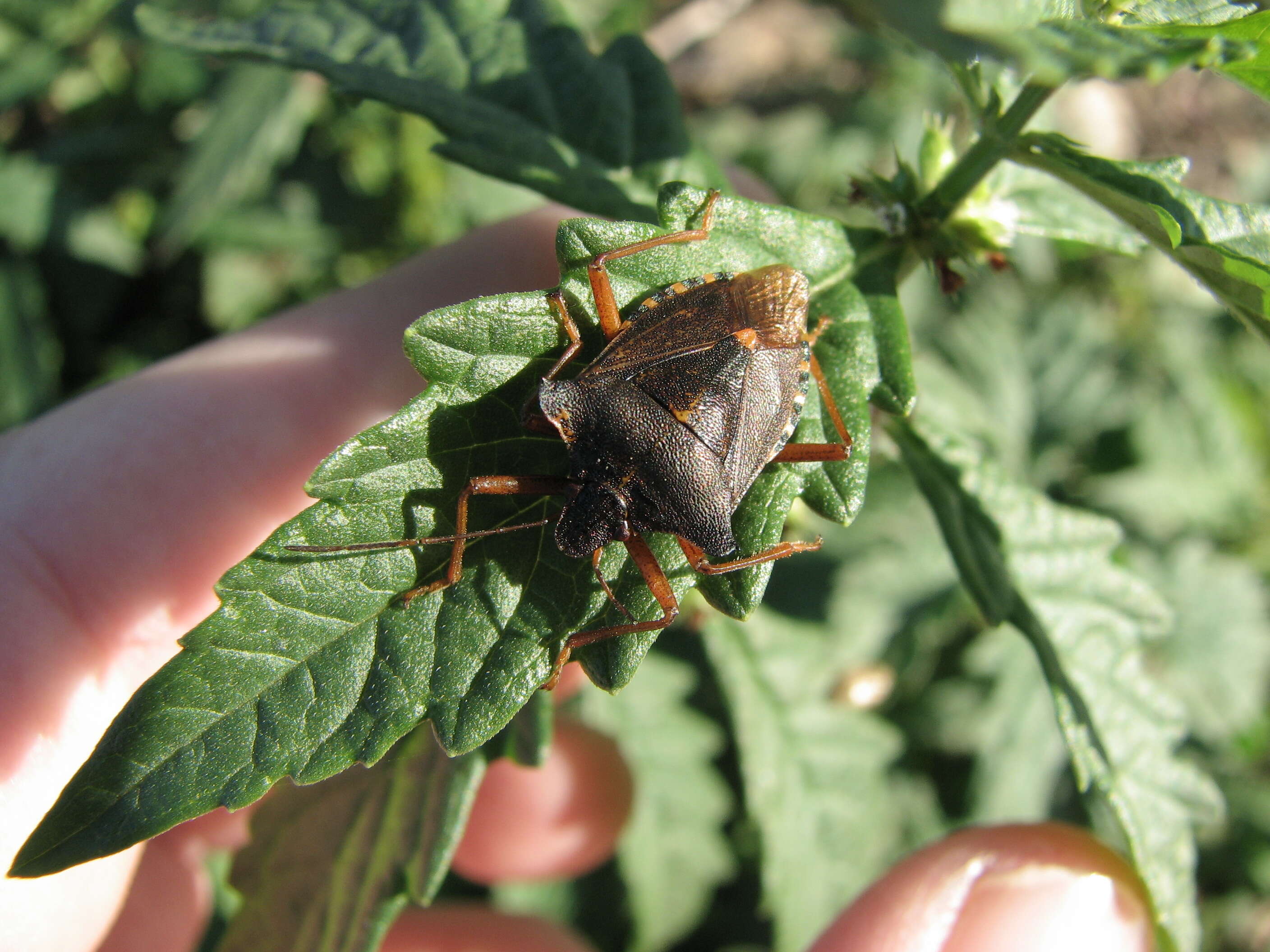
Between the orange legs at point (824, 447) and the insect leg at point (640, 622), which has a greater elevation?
the orange legs at point (824, 447)

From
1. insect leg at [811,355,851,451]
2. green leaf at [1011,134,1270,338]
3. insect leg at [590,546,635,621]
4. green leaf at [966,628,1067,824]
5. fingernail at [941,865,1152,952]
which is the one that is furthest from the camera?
green leaf at [966,628,1067,824]

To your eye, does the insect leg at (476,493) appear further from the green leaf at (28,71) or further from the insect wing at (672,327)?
the green leaf at (28,71)

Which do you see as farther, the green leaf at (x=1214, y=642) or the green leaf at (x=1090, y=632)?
the green leaf at (x=1214, y=642)

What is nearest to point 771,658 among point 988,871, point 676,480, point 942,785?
point 988,871

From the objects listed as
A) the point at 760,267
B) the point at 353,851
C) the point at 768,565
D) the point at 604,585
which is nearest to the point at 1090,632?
the point at 768,565

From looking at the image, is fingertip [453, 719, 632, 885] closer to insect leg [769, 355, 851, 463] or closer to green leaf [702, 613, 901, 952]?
green leaf [702, 613, 901, 952]

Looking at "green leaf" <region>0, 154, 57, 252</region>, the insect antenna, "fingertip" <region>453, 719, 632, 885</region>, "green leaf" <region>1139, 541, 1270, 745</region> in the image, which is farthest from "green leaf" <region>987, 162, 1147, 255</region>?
"green leaf" <region>0, 154, 57, 252</region>

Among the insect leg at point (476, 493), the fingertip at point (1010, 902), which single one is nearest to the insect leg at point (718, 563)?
the insect leg at point (476, 493)
